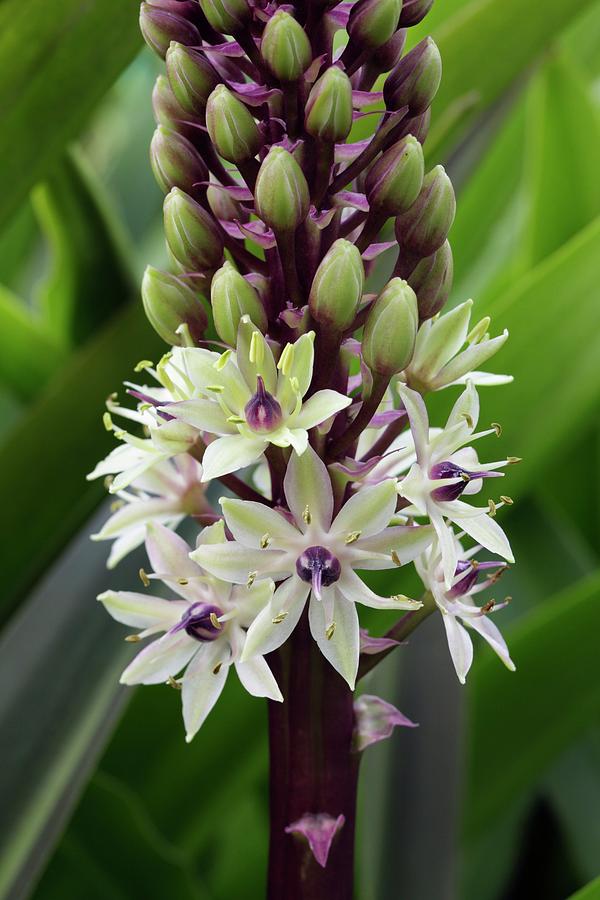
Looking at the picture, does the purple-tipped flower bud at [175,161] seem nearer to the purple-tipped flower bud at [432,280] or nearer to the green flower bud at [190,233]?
the green flower bud at [190,233]

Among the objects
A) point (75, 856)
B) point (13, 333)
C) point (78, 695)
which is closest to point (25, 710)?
point (78, 695)

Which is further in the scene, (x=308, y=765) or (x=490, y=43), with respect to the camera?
(x=490, y=43)

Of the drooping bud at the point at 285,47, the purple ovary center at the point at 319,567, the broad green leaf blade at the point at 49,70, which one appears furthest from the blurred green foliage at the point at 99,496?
the drooping bud at the point at 285,47

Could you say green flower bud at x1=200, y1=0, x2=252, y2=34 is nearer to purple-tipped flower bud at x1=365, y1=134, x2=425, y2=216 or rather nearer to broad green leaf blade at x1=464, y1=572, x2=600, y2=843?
purple-tipped flower bud at x1=365, y1=134, x2=425, y2=216

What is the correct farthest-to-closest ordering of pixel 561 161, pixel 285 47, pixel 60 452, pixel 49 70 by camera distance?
pixel 561 161, pixel 60 452, pixel 49 70, pixel 285 47

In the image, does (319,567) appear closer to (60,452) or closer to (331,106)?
(331,106)

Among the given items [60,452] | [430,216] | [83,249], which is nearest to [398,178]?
[430,216]

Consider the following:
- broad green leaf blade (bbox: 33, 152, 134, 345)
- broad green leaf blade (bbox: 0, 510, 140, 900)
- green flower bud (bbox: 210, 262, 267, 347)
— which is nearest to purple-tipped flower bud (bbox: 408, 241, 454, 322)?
green flower bud (bbox: 210, 262, 267, 347)
